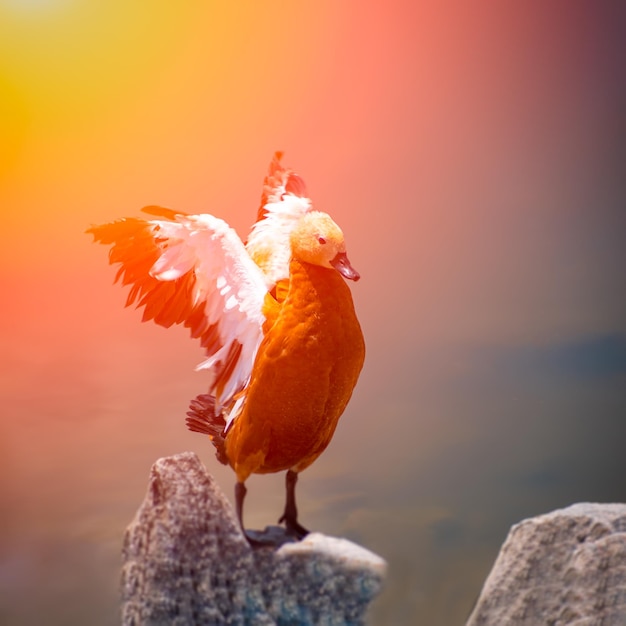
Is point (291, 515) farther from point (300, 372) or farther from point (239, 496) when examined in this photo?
point (300, 372)

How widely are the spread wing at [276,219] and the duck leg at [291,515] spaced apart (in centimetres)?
54

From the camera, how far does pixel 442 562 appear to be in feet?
10.3

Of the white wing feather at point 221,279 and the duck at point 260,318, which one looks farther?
the white wing feather at point 221,279

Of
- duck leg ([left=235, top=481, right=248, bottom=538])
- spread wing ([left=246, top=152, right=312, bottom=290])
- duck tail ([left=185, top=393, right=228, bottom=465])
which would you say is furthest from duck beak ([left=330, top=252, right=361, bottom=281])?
duck leg ([left=235, top=481, right=248, bottom=538])

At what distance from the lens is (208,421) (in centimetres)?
247

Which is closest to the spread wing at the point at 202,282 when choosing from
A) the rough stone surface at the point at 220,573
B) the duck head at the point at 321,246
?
the duck head at the point at 321,246

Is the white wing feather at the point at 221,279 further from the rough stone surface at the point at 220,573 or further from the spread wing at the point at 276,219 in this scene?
the rough stone surface at the point at 220,573

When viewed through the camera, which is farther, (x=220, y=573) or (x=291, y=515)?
(x=291, y=515)

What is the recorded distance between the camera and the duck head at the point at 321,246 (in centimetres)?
230

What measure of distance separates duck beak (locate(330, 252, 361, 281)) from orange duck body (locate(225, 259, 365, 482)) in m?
0.02

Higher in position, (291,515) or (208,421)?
(208,421)

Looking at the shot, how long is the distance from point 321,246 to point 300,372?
33 cm

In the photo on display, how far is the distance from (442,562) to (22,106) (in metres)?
2.09

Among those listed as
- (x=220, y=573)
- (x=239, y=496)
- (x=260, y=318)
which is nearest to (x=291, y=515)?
(x=239, y=496)
